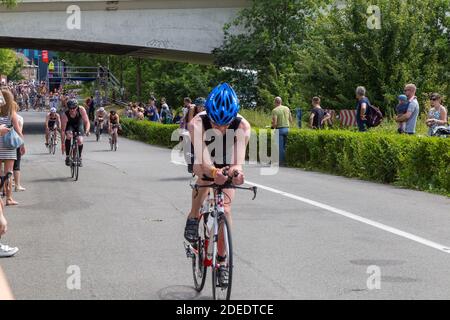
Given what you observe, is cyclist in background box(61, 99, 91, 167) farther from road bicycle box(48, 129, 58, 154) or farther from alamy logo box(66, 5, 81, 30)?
alamy logo box(66, 5, 81, 30)

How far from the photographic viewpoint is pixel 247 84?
44.2 m

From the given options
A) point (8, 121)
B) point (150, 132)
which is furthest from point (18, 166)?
point (150, 132)

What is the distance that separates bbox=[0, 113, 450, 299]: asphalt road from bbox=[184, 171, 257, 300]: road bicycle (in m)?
0.34

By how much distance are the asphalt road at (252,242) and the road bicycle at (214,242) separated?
337 mm

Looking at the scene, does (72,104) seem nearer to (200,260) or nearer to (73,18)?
(200,260)

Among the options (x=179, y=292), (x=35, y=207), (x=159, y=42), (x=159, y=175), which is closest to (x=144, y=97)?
(x=159, y=42)

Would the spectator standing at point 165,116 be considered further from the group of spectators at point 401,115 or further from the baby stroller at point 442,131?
the baby stroller at point 442,131

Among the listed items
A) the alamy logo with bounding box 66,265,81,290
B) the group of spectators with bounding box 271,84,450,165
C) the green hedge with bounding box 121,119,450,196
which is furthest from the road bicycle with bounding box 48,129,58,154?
the alamy logo with bounding box 66,265,81,290

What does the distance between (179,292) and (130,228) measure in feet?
12.4

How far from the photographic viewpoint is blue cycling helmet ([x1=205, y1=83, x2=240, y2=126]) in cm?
647

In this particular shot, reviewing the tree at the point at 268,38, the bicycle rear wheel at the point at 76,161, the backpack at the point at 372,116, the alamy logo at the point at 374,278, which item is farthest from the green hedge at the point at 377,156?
the tree at the point at 268,38

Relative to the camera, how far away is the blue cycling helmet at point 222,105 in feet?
21.2
